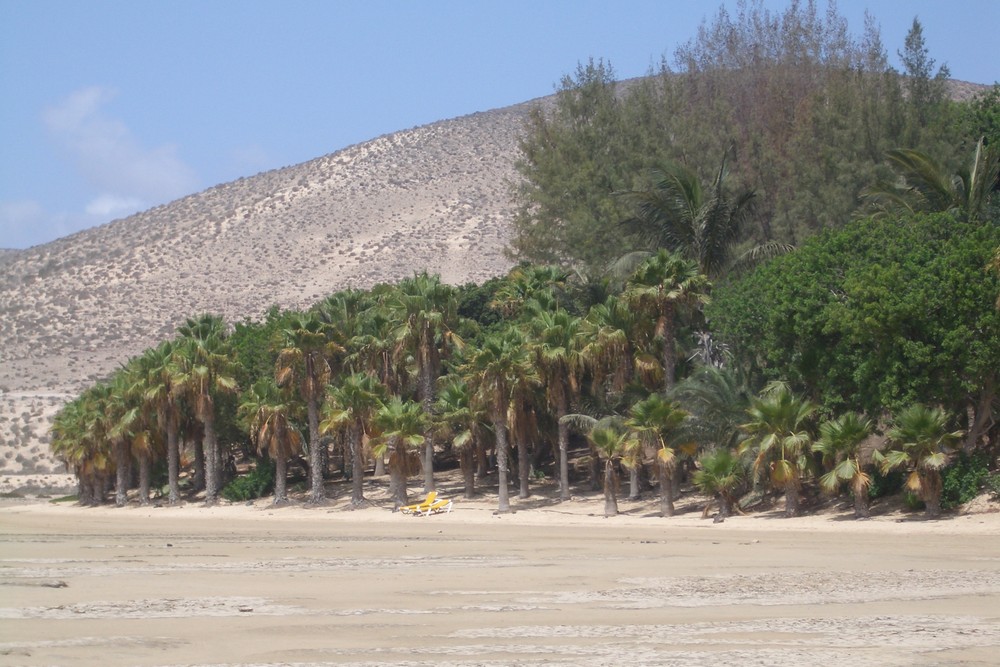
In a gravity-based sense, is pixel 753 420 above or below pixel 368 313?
below

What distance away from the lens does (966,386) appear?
86.7ft

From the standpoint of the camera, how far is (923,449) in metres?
25.8

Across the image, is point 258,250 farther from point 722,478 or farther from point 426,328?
point 722,478

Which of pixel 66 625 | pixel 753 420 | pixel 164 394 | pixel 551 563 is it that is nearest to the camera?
pixel 66 625

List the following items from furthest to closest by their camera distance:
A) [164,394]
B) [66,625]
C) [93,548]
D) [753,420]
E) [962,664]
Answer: [164,394], [753,420], [93,548], [66,625], [962,664]

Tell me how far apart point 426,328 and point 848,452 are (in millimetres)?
16542

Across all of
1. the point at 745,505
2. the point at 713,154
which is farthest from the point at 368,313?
the point at 745,505

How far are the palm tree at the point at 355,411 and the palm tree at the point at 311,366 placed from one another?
132cm

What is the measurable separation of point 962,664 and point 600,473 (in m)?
26.9

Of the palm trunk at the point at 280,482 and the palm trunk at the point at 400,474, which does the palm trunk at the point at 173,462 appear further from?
the palm trunk at the point at 400,474

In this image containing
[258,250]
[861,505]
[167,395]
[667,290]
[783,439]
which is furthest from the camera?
[258,250]

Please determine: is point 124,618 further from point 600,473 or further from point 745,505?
point 600,473

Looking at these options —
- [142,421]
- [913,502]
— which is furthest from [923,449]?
[142,421]

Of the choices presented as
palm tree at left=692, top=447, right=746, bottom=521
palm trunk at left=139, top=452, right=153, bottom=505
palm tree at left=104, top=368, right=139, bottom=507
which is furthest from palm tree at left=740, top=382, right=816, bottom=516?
palm trunk at left=139, top=452, right=153, bottom=505
